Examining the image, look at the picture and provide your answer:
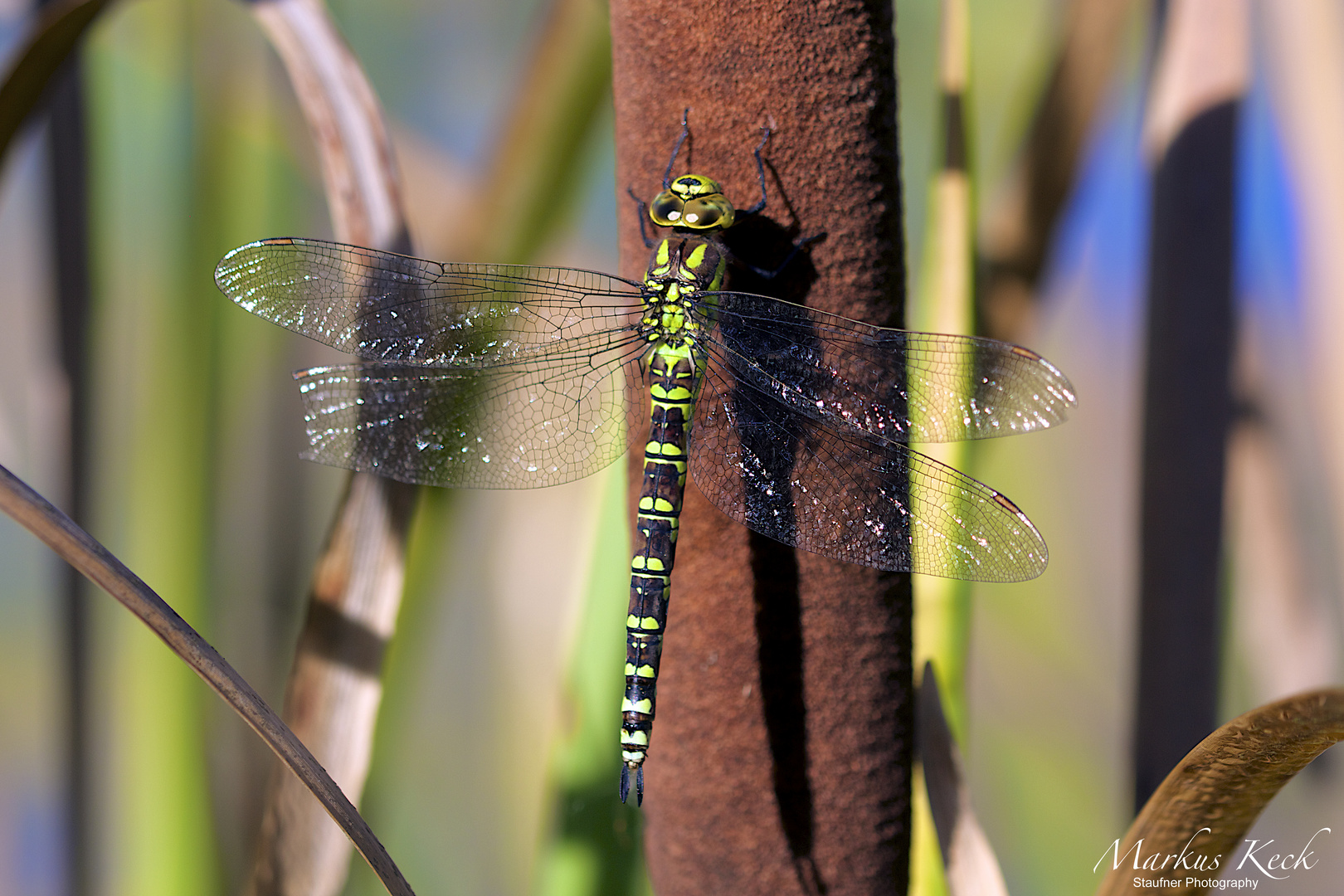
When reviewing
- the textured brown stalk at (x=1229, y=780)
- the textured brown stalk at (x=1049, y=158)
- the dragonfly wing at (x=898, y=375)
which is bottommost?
the textured brown stalk at (x=1229, y=780)

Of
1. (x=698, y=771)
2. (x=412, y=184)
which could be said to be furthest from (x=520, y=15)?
(x=698, y=771)

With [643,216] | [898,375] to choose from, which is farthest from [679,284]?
[898,375]

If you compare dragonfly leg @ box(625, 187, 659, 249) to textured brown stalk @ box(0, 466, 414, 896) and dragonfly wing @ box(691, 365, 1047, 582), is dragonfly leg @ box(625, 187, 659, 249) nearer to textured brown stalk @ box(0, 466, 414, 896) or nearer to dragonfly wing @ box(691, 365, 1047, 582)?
dragonfly wing @ box(691, 365, 1047, 582)

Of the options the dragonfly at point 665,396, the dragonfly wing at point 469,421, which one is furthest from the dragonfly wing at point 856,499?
the dragonfly wing at point 469,421

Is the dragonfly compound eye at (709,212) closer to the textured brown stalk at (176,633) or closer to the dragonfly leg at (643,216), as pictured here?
the dragonfly leg at (643,216)

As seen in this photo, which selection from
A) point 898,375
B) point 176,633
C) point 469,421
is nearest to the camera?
point 176,633

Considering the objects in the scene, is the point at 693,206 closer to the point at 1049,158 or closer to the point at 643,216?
the point at 643,216

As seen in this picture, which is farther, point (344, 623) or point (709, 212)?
point (344, 623)
